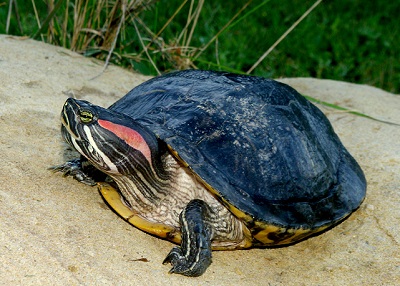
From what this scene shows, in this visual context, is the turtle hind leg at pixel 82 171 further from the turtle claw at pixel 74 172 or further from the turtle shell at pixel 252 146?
the turtle shell at pixel 252 146

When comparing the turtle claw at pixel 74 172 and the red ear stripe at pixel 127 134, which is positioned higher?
the red ear stripe at pixel 127 134

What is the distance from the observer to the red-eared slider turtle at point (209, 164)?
3.15m

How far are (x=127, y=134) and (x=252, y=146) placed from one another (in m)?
0.71

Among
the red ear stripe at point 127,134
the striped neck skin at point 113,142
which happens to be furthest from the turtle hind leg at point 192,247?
the red ear stripe at point 127,134

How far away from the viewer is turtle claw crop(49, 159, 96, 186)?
3.68 meters

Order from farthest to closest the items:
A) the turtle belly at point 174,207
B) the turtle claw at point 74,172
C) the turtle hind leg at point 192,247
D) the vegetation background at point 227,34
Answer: the vegetation background at point 227,34, the turtle claw at point 74,172, the turtle belly at point 174,207, the turtle hind leg at point 192,247

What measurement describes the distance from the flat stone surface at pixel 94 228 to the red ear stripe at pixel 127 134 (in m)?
0.49

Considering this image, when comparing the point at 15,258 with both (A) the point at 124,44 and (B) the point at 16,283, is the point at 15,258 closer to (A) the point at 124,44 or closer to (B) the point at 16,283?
(B) the point at 16,283

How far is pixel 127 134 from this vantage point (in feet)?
10.4

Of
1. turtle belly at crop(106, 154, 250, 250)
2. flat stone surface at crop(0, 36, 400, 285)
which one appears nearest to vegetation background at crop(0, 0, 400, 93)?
flat stone surface at crop(0, 36, 400, 285)

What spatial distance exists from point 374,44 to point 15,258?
599cm

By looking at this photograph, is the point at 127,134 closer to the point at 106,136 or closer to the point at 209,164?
the point at 106,136

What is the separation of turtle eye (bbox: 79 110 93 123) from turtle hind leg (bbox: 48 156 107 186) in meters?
0.62

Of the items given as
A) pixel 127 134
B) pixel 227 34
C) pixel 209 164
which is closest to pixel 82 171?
pixel 127 134
